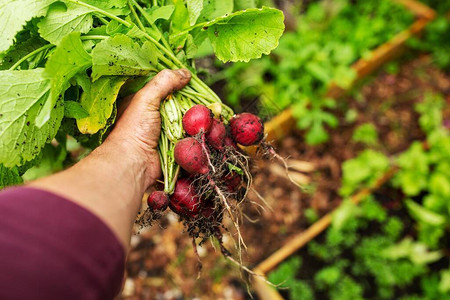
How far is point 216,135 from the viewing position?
57.6 inches

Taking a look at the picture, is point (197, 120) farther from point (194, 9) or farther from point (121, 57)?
point (194, 9)

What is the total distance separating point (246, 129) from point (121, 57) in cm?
54

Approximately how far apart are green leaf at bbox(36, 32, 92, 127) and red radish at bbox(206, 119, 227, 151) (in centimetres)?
51

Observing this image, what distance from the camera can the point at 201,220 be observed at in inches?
59.7

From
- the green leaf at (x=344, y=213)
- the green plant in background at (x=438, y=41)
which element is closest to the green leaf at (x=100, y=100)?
the green leaf at (x=344, y=213)

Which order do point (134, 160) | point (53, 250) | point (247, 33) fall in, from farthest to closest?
point (247, 33), point (134, 160), point (53, 250)

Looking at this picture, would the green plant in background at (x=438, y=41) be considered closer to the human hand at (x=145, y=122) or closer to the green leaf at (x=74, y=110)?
the human hand at (x=145, y=122)

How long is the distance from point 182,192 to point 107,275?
A: 61 cm

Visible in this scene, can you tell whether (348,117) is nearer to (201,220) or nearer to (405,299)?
(405,299)

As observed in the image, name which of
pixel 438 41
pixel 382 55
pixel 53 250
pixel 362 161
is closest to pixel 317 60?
pixel 382 55

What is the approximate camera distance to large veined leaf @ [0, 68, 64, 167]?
1278 millimetres

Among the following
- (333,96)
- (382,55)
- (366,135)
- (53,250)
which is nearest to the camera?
(53,250)

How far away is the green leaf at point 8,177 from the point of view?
57.5 inches

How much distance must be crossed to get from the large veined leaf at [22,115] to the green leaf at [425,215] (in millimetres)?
2395
